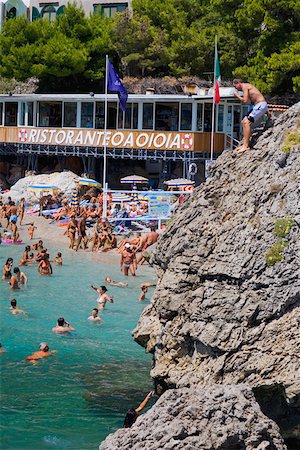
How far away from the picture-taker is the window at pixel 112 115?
146 ft

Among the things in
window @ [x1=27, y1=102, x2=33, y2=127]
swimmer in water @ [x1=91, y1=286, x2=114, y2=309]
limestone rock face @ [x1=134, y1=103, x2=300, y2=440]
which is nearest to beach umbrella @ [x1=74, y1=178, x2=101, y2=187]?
window @ [x1=27, y1=102, x2=33, y2=127]

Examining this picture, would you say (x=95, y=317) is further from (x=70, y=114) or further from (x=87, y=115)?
(x=70, y=114)

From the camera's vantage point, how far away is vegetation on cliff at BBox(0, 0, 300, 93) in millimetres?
43812

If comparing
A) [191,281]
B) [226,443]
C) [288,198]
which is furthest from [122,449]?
[288,198]

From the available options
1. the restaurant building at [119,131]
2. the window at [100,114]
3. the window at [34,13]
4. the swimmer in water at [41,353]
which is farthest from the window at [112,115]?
the swimmer in water at [41,353]

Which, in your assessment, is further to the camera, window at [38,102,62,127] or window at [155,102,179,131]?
window at [38,102,62,127]

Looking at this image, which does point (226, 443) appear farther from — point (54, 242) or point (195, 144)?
point (195, 144)

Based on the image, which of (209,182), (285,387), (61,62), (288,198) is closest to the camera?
(285,387)

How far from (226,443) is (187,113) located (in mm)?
35256

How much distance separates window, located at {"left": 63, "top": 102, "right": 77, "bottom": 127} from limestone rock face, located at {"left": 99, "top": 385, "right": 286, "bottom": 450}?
38.1 meters

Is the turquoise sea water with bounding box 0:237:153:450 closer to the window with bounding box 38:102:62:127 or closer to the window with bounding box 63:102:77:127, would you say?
the window with bounding box 63:102:77:127

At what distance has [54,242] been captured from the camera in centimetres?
3259

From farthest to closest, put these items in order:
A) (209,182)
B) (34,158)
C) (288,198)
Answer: (34,158) < (209,182) < (288,198)

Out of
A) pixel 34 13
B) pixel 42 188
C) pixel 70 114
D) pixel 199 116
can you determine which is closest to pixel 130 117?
pixel 199 116
